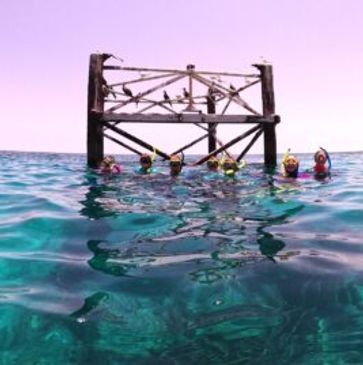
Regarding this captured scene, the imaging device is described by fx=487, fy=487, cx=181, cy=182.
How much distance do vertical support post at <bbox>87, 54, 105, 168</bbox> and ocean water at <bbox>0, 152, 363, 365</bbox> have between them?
6789 millimetres

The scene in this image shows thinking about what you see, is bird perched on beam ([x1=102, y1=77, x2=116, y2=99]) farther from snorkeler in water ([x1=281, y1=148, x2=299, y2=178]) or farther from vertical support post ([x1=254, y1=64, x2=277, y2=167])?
snorkeler in water ([x1=281, y1=148, x2=299, y2=178])

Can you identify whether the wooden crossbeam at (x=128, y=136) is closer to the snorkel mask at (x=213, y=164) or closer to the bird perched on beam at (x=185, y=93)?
the snorkel mask at (x=213, y=164)

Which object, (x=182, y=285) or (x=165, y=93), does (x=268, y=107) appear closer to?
(x=165, y=93)

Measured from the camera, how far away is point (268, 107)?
51.4 ft

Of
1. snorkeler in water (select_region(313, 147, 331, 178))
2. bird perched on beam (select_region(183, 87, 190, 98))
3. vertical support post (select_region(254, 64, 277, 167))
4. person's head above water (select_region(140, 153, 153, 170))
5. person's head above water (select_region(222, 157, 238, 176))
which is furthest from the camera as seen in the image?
bird perched on beam (select_region(183, 87, 190, 98))

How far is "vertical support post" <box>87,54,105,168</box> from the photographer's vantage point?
14.5m

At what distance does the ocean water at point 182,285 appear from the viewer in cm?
337

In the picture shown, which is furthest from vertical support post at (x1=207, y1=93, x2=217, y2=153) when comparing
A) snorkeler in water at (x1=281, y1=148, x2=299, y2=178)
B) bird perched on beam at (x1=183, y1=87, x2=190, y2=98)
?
snorkeler in water at (x1=281, y1=148, x2=299, y2=178)

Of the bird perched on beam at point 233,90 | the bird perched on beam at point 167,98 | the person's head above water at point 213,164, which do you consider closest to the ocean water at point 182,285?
the bird perched on beam at point 167,98

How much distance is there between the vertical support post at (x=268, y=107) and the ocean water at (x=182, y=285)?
315 inches

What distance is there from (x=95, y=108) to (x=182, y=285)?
35.7 ft

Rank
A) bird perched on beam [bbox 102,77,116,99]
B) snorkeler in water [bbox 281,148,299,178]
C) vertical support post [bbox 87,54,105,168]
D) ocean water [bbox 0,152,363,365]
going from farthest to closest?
bird perched on beam [bbox 102,77,116,99] < vertical support post [bbox 87,54,105,168] < snorkeler in water [bbox 281,148,299,178] < ocean water [bbox 0,152,363,365]

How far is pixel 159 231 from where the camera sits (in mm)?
6434

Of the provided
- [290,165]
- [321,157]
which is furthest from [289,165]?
[321,157]
